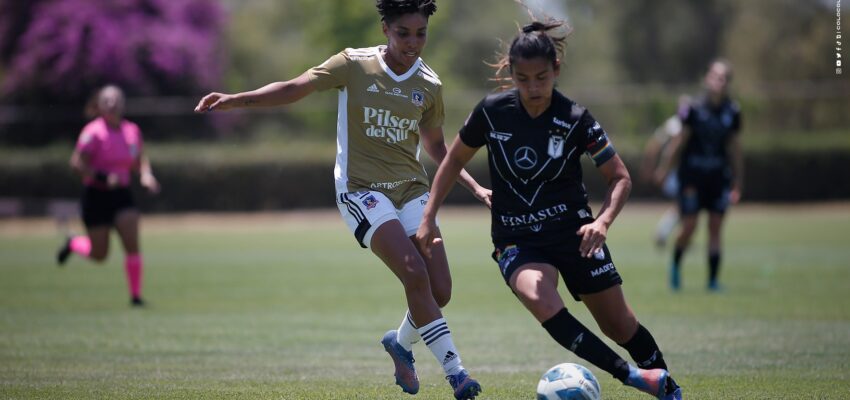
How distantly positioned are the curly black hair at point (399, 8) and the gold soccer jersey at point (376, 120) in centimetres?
32

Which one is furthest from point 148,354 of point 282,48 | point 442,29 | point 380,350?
point 282,48

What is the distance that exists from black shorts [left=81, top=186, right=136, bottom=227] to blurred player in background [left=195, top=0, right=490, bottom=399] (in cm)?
638

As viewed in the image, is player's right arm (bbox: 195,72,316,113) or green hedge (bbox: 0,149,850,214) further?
green hedge (bbox: 0,149,850,214)

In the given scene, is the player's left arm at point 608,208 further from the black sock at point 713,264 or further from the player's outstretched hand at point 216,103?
the black sock at point 713,264

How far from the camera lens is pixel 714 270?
13328mm

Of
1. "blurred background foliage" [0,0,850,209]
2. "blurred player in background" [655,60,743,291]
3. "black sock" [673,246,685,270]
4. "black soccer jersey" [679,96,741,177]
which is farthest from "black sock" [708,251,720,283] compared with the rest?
"blurred background foliage" [0,0,850,209]

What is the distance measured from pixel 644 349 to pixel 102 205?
326 inches

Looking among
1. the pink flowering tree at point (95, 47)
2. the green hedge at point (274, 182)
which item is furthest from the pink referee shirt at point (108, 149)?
the pink flowering tree at point (95, 47)

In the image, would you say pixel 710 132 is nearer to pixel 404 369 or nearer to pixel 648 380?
pixel 404 369

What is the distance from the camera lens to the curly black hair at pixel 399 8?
6488mm

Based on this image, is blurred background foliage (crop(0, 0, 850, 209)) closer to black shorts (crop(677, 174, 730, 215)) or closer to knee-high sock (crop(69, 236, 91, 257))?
knee-high sock (crop(69, 236, 91, 257))

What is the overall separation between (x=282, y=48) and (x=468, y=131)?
4956 centimetres

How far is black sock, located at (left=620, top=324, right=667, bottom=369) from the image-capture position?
5977 mm

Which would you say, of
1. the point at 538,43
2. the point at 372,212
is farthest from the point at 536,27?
the point at 372,212
